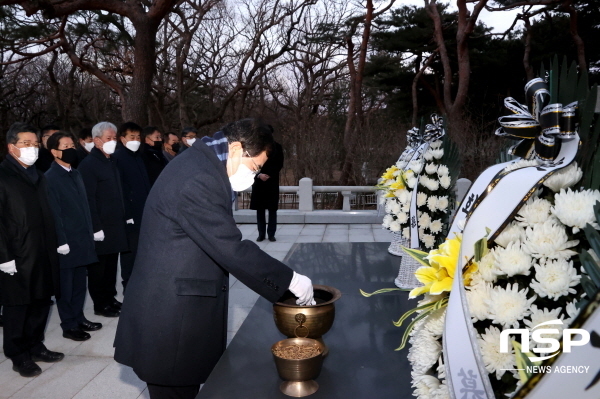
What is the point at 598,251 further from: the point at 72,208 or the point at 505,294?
the point at 72,208

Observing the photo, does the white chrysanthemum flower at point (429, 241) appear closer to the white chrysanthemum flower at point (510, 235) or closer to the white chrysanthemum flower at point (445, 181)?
the white chrysanthemum flower at point (445, 181)

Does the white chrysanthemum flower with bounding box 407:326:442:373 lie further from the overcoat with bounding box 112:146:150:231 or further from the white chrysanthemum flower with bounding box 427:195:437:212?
the overcoat with bounding box 112:146:150:231

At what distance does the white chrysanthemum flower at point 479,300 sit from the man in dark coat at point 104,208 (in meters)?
3.98

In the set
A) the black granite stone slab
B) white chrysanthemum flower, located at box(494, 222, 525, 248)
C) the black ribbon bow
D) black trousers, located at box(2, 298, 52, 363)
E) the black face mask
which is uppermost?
the black ribbon bow

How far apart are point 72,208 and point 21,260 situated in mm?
734

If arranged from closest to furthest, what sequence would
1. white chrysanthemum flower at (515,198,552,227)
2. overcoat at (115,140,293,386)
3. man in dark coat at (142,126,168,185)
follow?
1. white chrysanthemum flower at (515,198,552,227)
2. overcoat at (115,140,293,386)
3. man in dark coat at (142,126,168,185)

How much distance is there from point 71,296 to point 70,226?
0.59 meters

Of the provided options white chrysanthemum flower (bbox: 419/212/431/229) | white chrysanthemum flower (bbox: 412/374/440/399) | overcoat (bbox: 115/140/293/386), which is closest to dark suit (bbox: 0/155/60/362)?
overcoat (bbox: 115/140/293/386)

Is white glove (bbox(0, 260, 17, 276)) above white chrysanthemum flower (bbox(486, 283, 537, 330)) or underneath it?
underneath

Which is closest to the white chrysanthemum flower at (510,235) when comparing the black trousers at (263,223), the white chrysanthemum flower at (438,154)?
the white chrysanthemum flower at (438,154)

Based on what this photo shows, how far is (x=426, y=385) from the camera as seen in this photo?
132cm

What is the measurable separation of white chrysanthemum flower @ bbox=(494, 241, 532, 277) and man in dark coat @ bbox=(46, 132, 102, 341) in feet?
12.0

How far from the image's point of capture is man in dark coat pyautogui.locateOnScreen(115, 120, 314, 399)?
76.5 inches

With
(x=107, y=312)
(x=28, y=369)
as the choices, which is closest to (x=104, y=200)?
(x=107, y=312)
